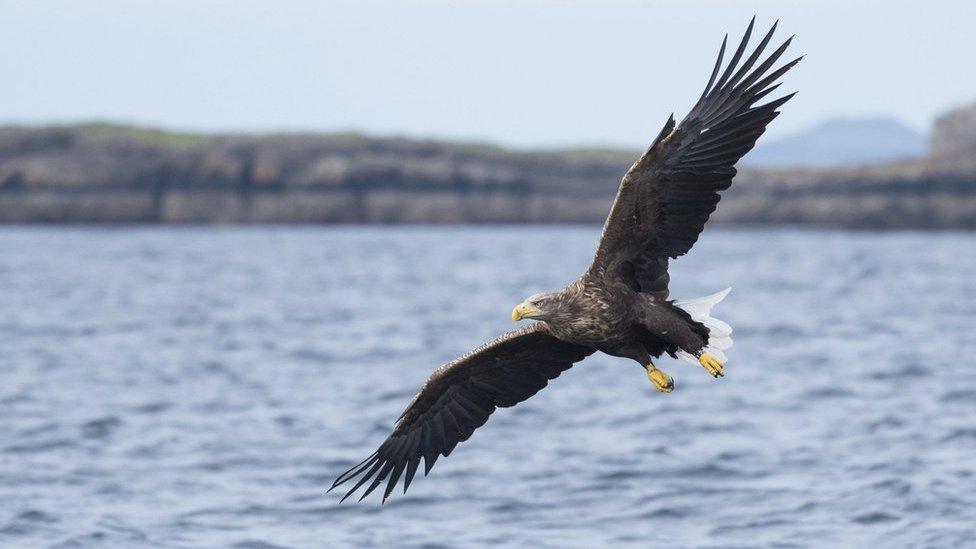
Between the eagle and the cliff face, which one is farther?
the cliff face

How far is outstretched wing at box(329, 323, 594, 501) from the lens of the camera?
971 centimetres

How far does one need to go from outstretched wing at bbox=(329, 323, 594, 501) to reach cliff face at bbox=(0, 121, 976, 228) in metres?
60.5

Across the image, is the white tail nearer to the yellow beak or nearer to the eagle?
the eagle

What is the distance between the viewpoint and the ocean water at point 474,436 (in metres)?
11.3

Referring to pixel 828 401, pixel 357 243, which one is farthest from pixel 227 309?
pixel 357 243

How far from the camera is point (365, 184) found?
73.7 m

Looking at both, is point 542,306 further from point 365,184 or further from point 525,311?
point 365,184

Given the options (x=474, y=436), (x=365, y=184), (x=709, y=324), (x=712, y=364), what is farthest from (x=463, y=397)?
(x=365, y=184)

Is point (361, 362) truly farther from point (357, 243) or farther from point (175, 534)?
point (357, 243)

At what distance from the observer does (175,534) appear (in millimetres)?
11000

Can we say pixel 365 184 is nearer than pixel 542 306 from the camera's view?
No

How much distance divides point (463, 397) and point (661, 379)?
1.93m

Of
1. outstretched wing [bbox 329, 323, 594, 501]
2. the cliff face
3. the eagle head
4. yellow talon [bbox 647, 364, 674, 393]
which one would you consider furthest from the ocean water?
the cliff face

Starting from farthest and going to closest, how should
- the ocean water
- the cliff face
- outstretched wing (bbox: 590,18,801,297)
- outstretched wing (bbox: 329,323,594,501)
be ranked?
the cliff face
the ocean water
outstretched wing (bbox: 329,323,594,501)
outstretched wing (bbox: 590,18,801,297)
